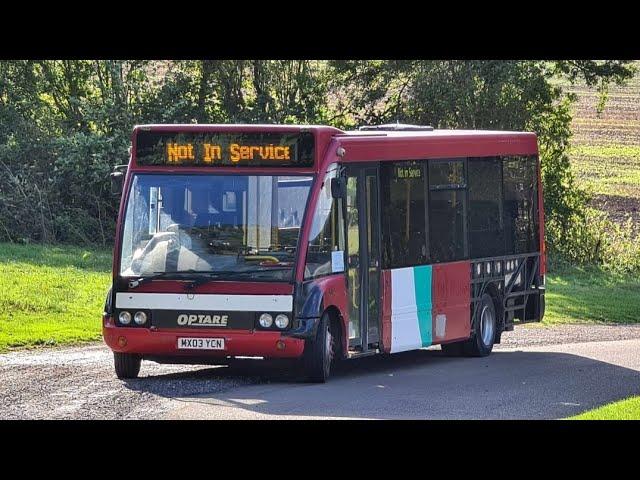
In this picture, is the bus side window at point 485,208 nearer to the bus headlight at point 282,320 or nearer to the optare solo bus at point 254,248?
the optare solo bus at point 254,248

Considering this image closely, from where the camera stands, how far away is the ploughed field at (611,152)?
146ft

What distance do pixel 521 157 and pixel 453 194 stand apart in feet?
9.28

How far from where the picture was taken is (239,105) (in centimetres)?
3850

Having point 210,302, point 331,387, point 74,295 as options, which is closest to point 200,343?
point 210,302

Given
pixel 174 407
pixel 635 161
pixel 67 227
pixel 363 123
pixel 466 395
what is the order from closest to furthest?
pixel 174 407 → pixel 466 395 → pixel 67 227 → pixel 363 123 → pixel 635 161

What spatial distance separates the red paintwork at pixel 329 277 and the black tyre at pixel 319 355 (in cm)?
16

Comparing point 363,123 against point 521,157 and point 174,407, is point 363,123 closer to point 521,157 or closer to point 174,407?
point 521,157

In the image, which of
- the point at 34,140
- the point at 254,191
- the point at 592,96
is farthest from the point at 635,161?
the point at 254,191

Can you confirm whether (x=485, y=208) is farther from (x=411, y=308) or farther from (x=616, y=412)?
(x=616, y=412)

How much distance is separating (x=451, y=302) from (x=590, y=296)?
12350 mm

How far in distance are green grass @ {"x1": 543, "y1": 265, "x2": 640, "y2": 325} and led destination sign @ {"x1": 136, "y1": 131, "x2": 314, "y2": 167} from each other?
40.7 ft

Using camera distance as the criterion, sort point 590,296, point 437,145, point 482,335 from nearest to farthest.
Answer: point 437,145, point 482,335, point 590,296

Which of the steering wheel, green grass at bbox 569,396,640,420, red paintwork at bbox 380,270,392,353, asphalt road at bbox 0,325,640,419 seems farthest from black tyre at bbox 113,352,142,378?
green grass at bbox 569,396,640,420

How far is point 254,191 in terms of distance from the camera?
56.2 feet
